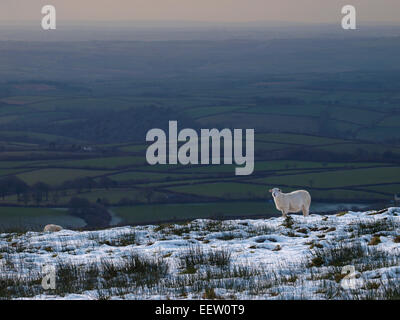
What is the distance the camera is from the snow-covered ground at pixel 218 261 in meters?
9.41

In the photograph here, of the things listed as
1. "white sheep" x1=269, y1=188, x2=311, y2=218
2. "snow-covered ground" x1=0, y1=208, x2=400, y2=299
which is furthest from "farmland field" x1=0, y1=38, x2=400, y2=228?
"snow-covered ground" x1=0, y1=208, x2=400, y2=299

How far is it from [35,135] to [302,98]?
246ft

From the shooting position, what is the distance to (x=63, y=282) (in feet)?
35.9

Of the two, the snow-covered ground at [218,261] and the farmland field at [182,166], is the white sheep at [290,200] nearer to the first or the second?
the snow-covered ground at [218,261]

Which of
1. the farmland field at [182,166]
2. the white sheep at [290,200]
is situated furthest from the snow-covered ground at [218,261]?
the farmland field at [182,166]

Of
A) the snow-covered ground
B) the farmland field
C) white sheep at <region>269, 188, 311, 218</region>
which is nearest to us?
the snow-covered ground

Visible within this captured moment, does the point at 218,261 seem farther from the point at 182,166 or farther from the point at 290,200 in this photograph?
the point at 182,166

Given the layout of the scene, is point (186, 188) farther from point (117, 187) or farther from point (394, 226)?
point (394, 226)

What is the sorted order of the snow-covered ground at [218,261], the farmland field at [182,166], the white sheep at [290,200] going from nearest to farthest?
the snow-covered ground at [218,261] → the white sheep at [290,200] → the farmland field at [182,166]

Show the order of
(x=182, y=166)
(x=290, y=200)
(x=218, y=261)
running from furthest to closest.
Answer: (x=182, y=166)
(x=290, y=200)
(x=218, y=261)

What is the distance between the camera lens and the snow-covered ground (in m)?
9.41

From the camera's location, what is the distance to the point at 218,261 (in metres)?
11.8

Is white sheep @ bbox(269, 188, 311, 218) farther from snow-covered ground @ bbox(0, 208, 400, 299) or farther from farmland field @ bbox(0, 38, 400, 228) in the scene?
farmland field @ bbox(0, 38, 400, 228)

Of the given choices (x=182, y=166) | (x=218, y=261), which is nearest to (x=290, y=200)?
(x=218, y=261)
